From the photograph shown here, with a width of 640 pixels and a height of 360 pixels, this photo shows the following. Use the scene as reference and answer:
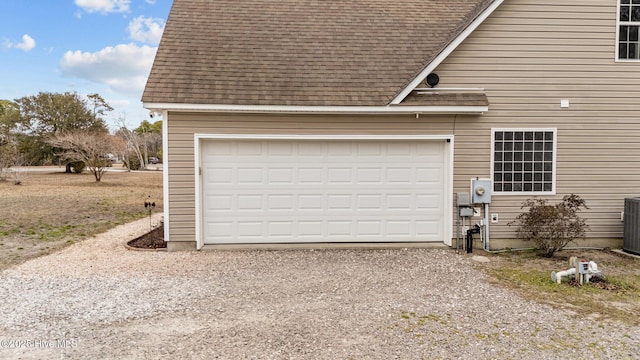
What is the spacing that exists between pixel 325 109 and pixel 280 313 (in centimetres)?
420

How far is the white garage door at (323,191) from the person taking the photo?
7910mm

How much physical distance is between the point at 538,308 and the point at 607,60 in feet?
19.3

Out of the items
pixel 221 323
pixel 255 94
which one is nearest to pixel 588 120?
pixel 255 94

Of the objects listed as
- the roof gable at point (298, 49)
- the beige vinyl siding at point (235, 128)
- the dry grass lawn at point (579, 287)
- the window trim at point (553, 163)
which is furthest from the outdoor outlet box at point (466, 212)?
the roof gable at point (298, 49)

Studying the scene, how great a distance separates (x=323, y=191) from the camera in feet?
26.3

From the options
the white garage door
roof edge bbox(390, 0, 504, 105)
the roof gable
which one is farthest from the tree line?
roof edge bbox(390, 0, 504, 105)

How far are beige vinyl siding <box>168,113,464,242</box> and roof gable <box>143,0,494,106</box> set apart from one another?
34cm

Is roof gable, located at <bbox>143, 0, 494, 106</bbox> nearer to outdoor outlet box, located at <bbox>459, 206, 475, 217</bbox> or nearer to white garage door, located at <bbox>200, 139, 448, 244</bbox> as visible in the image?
white garage door, located at <bbox>200, 139, 448, 244</bbox>

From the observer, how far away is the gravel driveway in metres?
3.77

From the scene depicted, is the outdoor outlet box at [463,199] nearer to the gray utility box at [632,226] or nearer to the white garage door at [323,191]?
the white garage door at [323,191]

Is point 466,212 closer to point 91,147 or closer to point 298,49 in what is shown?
point 298,49

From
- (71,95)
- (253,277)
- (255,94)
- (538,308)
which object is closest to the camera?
(538,308)

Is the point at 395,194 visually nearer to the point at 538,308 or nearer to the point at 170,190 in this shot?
the point at 538,308

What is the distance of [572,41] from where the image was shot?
7.86m
